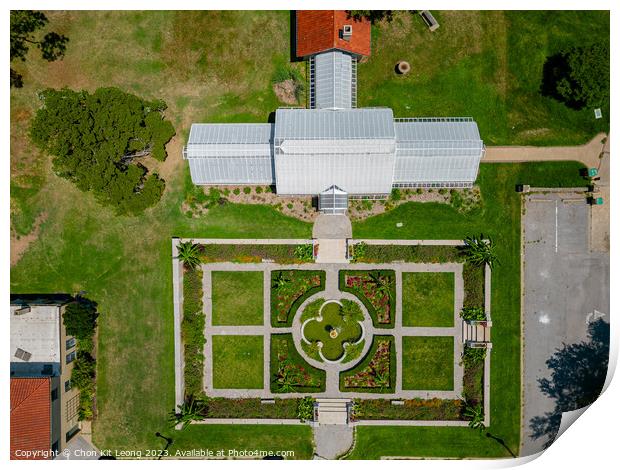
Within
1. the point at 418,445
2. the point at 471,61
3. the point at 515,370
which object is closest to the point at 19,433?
the point at 418,445

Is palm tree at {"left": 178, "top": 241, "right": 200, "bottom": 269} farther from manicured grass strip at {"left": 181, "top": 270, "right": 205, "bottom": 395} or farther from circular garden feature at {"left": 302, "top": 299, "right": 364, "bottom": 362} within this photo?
circular garden feature at {"left": 302, "top": 299, "right": 364, "bottom": 362}

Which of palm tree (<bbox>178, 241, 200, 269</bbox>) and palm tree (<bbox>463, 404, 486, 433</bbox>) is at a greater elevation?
palm tree (<bbox>178, 241, 200, 269</bbox>)

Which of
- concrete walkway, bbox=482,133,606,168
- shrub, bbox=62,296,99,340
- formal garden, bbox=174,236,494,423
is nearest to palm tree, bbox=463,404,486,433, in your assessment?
formal garden, bbox=174,236,494,423

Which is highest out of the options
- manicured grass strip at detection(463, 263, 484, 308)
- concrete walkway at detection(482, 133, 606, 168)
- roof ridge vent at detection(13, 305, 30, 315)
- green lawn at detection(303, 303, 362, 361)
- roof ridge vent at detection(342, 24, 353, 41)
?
roof ridge vent at detection(342, 24, 353, 41)

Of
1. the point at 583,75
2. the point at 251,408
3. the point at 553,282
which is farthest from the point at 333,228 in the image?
the point at 583,75

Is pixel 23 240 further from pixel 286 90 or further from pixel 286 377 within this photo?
pixel 286 90

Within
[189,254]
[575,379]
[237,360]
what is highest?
[189,254]

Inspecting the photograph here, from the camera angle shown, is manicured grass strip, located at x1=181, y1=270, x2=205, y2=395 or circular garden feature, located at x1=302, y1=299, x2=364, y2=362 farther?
circular garden feature, located at x1=302, y1=299, x2=364, y2=362
